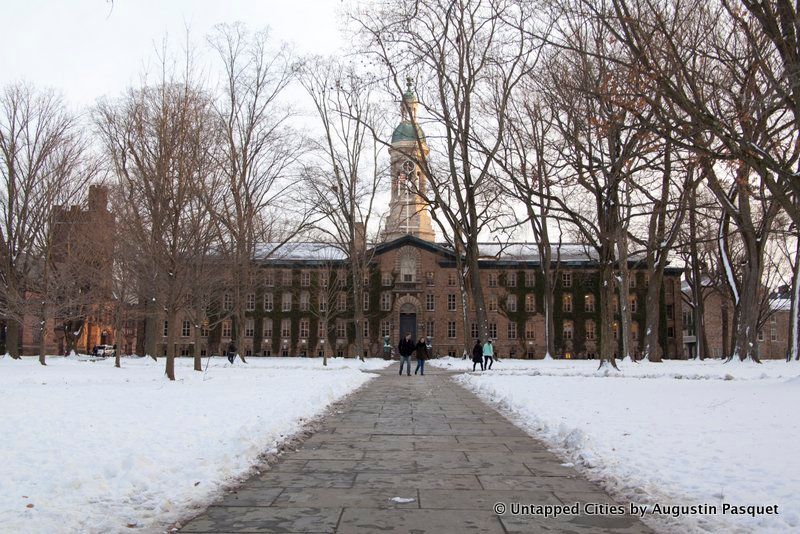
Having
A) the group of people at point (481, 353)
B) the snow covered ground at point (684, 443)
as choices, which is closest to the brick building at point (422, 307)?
the group of people at point (481, 353)

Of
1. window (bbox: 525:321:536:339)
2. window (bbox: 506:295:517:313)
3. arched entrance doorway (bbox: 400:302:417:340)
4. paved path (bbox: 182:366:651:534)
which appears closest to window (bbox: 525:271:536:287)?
window (bbox: 506:295:517:313)

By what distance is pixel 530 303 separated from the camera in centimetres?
6738

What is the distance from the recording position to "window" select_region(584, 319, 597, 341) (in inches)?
2621

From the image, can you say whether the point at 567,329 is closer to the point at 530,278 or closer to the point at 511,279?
the point at 530,278

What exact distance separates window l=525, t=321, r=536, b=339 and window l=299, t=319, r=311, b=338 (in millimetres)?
21522

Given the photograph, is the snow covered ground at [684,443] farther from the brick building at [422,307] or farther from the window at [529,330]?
the window at [529,330]

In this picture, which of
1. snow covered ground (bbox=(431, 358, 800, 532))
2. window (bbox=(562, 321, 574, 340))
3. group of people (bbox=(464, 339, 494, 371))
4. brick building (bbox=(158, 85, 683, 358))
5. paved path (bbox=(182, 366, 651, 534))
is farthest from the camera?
window (bbox=(562, 321, 574, 340))

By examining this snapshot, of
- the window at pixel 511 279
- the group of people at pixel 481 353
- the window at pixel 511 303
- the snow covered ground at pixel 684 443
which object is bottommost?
the snow covered ground at pixel 684 443

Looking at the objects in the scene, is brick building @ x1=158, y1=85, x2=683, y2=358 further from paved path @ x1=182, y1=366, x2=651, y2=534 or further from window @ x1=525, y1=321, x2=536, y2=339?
paved path @ x1=182, y1=366, x2=651, y2=534

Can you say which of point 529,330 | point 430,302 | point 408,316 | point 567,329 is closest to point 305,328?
point 408,316

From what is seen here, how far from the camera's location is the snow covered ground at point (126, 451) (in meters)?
5.10

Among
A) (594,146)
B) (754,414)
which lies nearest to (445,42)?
(594,146)

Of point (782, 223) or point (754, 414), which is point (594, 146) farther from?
point (782, 223)

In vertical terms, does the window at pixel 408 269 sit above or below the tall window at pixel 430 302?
above
